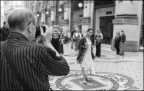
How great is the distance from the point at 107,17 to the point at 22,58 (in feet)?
60.1

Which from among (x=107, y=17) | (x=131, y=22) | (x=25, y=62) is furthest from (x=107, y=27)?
→ (x=25, y=62)

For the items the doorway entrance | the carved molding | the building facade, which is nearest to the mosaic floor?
the building facade

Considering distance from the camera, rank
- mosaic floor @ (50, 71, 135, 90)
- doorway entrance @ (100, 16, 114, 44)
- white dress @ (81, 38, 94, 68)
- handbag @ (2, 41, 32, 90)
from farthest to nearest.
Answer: doorway entrance @ (100, 16, 114, 44)
white dress @ (81, 38, 94, 68)
mosaic floor @ (50, 71, 135, 90)
handbag @ (2, 41, 32, 90)

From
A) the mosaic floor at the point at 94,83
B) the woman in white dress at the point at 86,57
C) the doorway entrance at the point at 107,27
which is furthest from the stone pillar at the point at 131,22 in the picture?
the woman in white dress at the point at 86,57

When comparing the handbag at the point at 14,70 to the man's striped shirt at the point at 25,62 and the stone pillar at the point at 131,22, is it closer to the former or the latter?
the man's striped shirt at the point at 25,62

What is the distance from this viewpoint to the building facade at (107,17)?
14.5 metres

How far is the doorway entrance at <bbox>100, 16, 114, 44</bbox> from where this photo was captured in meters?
18.5

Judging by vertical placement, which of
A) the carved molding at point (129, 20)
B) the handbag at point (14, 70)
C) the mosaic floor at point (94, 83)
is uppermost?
the carved molding at point (129, 20)

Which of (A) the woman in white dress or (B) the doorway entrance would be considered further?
(B) the doorway entrance

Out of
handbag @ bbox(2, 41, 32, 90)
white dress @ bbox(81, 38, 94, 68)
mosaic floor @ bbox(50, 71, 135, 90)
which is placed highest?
handbag @ bbox(2, 41, 32, 90)

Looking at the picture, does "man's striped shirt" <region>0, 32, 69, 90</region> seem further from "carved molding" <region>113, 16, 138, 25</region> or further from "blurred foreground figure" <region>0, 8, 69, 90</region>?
"carved molding" <region>113, 16, 138, 25</region>

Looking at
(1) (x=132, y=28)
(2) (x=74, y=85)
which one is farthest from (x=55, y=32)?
(1) (x=132, y=28)

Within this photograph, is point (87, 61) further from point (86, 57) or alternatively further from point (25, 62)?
point (25, 62)

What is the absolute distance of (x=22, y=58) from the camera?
4.55 ft
